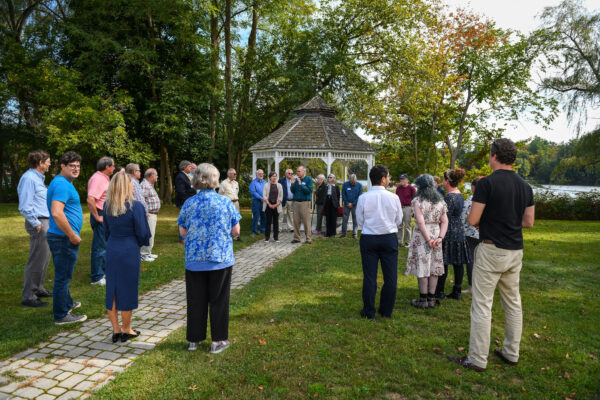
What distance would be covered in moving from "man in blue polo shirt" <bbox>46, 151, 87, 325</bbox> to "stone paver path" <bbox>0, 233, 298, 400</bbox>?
0.40 meters

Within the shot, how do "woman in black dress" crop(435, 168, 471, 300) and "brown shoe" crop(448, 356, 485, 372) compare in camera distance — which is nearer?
"brown shoe" crop(448, 356, 485, 372)

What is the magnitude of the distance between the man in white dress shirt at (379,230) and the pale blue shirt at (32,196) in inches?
180

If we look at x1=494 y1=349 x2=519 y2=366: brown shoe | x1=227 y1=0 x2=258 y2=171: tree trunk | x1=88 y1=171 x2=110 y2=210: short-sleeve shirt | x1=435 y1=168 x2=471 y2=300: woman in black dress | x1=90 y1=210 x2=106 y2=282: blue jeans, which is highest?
x1=227 y1=0 x2=258 y2=171: tree trunk

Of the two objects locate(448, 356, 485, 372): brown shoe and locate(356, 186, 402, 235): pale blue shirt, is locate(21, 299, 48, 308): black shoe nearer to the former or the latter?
locate(356, 186, 402, 235): pale blue shirt

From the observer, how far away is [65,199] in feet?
15.7

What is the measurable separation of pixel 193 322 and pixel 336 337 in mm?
1739

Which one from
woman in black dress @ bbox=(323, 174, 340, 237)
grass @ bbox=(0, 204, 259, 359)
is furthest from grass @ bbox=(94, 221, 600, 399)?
woman in black dress @ bbox=(323, 174, 340, 237)

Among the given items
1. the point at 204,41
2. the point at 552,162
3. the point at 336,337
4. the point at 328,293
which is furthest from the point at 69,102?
the point at 552,162

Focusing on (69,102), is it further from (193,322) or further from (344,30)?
(193,322)

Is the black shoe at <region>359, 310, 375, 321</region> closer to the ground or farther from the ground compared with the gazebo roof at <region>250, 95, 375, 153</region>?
closer to the ground

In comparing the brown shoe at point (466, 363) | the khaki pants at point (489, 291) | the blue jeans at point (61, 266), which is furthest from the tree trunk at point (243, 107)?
the khaki pants at point (489, 291)

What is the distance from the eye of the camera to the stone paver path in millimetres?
3521

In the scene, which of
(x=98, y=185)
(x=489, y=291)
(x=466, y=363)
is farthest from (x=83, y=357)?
(x=489, y=291)

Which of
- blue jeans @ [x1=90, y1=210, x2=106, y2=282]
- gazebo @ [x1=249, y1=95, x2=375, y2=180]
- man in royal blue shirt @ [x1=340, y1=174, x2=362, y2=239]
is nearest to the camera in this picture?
blue jeans @ [x1=90, y1=210, x2=106, y2=282]
